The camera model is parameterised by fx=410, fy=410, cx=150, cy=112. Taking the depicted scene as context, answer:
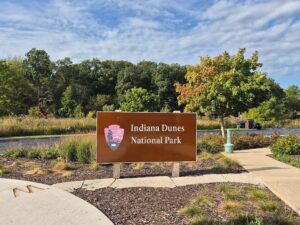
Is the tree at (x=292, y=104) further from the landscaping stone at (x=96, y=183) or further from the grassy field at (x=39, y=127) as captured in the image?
the landscaping stone at (x=96, y=183)

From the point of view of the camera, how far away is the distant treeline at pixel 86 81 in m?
67.8

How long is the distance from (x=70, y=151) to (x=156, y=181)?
4.17 meters

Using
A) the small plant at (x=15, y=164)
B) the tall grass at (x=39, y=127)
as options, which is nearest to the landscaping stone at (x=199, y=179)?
the small plant at (x=15, y=164)

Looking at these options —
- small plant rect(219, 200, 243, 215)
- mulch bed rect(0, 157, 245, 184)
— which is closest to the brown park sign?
mulch bed rect(0, 157, 245, 184)

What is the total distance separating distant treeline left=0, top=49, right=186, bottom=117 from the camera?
6781cm

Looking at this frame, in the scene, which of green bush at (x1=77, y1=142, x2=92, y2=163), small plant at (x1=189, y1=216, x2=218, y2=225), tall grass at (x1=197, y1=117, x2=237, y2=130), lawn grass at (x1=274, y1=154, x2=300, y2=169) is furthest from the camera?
tall grass at (x1=197, y1=117, x2=237, y2=130)

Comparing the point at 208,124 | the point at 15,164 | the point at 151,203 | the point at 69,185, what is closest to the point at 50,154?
the point at 15,164

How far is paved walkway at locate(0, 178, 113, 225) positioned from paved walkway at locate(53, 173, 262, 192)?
1.92 ft

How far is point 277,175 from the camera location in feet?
31.2

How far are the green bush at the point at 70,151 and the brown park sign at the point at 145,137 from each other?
10.1ft

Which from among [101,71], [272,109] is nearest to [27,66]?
[101,71]

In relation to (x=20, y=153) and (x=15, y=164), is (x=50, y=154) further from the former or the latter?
(x=15, y=164)

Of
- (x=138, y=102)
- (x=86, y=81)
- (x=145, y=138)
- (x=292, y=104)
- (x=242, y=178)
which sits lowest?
(x=242, y=178)

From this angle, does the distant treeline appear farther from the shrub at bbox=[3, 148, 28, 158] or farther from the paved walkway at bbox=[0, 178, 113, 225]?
the paved walkway at bbox=[0, 178, 113, 225]
